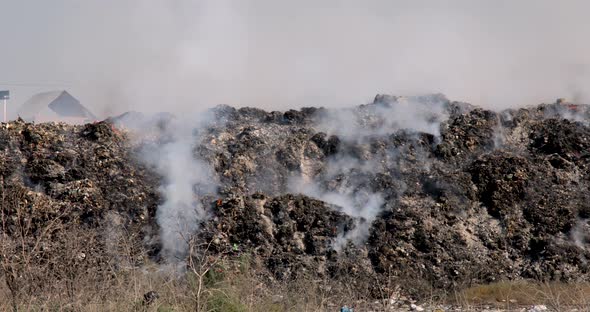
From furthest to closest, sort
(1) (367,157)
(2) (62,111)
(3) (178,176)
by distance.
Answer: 1. (2) (62,111)
2. (1) (367,157)
3. (3) (178,176)

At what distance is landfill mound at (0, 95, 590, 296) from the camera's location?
41.0 feet

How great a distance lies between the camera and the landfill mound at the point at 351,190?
41.0ft

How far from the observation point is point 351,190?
14.2 metres

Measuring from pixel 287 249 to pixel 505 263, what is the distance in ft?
12.0

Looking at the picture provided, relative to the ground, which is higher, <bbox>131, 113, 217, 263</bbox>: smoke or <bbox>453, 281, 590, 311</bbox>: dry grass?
<bbox>131, 113, 217, 263</bbox>: smoke

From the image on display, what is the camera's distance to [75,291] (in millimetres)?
7840

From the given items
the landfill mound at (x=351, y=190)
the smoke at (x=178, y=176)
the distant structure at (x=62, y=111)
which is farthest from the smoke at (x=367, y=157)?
the distant structure at (x=62, y=111)

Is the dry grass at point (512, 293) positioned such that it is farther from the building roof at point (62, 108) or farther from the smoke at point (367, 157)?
the building roof at point (62, 108)

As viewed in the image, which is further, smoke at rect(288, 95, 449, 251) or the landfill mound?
smoke at rect(288, 95, 449, 251)

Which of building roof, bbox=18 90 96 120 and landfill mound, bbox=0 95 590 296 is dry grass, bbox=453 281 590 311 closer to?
landfill mound, bbox=0 95 590 296

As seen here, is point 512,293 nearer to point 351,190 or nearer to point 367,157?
point 351,190

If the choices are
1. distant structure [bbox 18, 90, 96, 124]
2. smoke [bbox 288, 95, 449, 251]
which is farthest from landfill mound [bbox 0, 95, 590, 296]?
distant structure [bbox 18, 90, 96, 124]

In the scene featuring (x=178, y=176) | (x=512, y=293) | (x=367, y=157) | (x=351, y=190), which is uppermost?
(x=367, y=157)

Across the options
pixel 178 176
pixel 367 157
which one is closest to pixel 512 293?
pixel 367 157
